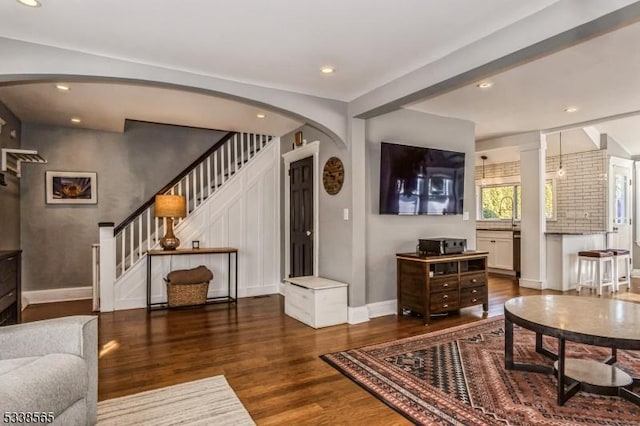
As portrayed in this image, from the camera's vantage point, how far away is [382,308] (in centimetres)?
454

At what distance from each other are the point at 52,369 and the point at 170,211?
134 inches

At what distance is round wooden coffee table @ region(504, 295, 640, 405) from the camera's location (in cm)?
224

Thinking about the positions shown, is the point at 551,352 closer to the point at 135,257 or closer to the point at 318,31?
the point at 318,31

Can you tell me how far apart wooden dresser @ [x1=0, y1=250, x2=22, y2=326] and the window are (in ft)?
27.7

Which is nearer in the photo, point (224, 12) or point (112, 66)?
point (224, 12)

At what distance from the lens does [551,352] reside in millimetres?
3043

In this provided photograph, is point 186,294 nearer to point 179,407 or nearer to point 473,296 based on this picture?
point 179,407

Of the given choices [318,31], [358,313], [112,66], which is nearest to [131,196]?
[112,66]

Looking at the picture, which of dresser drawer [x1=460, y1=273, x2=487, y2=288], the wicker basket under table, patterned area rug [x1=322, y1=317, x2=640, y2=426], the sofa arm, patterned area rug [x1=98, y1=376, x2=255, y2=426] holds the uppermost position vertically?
the sofa arm

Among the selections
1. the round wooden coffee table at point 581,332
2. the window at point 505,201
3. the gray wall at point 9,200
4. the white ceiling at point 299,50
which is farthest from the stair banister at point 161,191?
the window at point 505,201

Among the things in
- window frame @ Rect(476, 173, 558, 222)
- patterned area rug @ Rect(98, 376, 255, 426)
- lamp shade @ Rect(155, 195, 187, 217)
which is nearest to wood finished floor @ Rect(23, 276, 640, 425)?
patterned area rug @ Rect(98, 376, 255, 426)

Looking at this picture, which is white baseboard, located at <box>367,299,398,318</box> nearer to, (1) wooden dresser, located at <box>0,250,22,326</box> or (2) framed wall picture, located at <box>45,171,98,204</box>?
(1) wooden dresser, located at <box>0,250,22,326</box>

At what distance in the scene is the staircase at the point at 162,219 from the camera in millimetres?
4871

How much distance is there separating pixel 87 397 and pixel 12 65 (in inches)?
96.9
